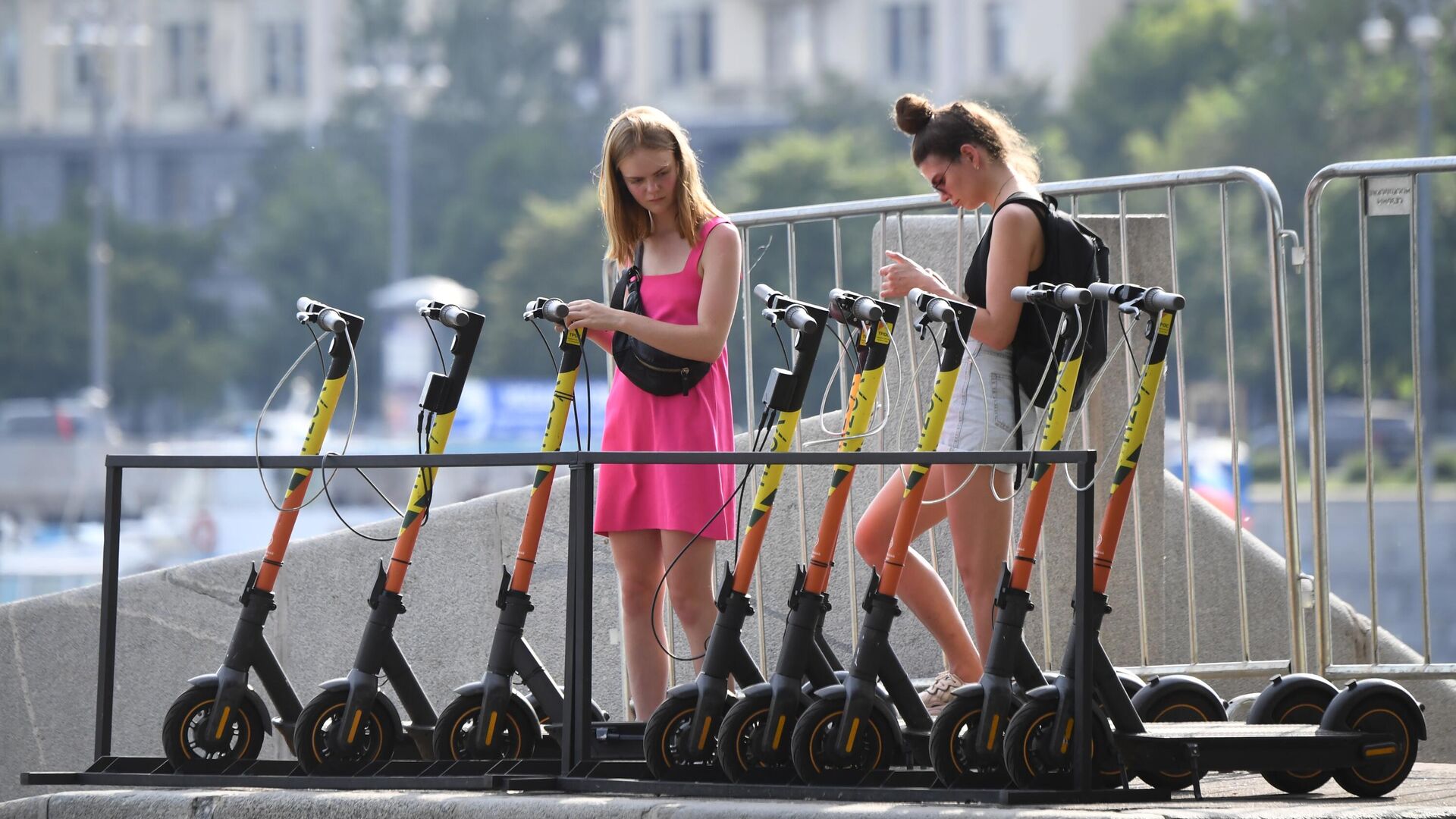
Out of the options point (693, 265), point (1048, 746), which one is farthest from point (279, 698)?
point (1048, 746)

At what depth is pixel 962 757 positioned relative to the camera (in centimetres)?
412

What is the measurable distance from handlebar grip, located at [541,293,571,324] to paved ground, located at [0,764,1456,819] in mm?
1105

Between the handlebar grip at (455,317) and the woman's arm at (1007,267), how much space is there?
1.23m

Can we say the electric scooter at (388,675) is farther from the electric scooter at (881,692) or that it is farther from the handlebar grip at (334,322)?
the electric scooter at (881,692)

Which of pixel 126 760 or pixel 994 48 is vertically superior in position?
pixel 994 48

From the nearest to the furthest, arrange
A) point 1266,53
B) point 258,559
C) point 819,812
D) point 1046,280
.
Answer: point 819,812 < point 1046,280 < point 258,559 < point 1266,53

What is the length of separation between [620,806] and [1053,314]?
5.30 feet

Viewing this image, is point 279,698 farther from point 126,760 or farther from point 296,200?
point 296,200

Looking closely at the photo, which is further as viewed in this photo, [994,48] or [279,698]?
[994,48]

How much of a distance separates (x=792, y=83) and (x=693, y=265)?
7068 cm

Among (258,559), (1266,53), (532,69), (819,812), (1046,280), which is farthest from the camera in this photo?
(532,69)

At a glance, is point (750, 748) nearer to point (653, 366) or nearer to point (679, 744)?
point (679, 744)

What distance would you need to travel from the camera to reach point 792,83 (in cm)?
7431

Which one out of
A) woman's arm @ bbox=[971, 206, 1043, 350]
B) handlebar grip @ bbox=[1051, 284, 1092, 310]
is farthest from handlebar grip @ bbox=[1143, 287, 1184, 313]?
woman's arm @ bbox=[971, 206, 1043, 350]
